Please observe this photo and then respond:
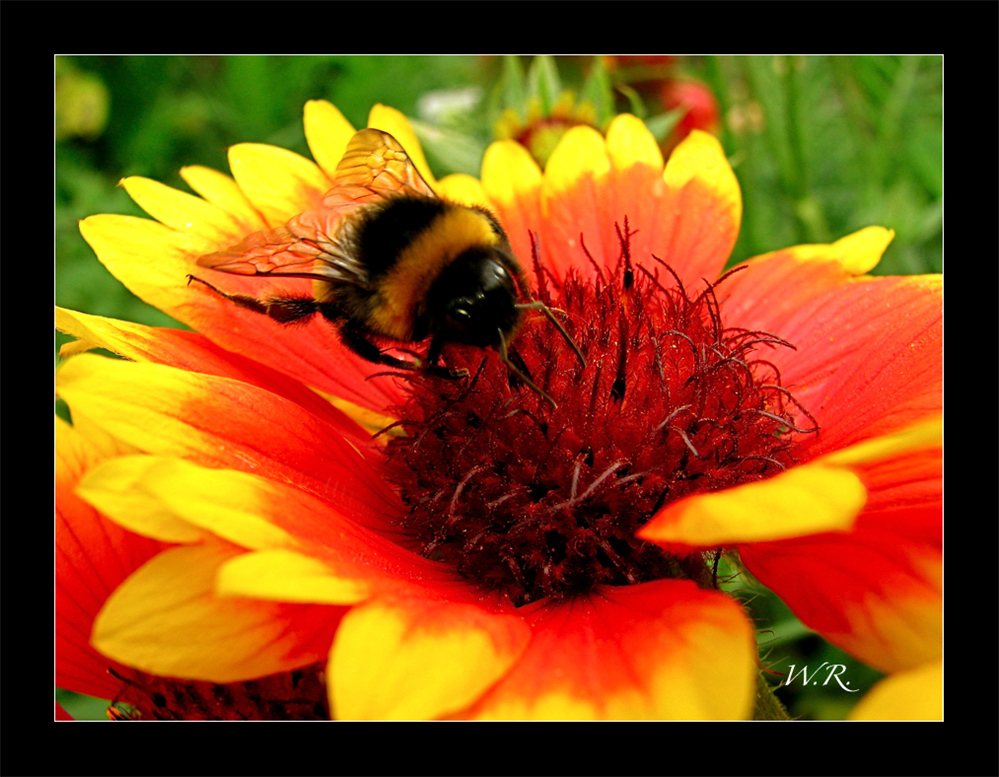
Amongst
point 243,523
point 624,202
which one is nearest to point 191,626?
point 243,523

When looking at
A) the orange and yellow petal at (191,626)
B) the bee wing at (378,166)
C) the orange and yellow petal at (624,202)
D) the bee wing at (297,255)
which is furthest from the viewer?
the orange and yellow petal at (624,202)

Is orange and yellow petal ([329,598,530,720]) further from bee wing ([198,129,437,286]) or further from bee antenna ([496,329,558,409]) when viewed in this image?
bee wing ([198,129,437,286])

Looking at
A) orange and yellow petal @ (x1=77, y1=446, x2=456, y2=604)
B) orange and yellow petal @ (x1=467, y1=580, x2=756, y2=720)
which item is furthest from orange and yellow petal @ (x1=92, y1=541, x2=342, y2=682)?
orange and yellow petal @ (x1=467, y1=580, x2=756, y2=720)

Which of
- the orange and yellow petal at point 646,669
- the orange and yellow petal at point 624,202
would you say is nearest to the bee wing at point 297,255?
the orange and yellow petal at point 624,202

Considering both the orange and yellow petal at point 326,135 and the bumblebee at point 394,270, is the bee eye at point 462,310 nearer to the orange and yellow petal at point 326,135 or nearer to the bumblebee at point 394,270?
the bumblebee at point 394,270
